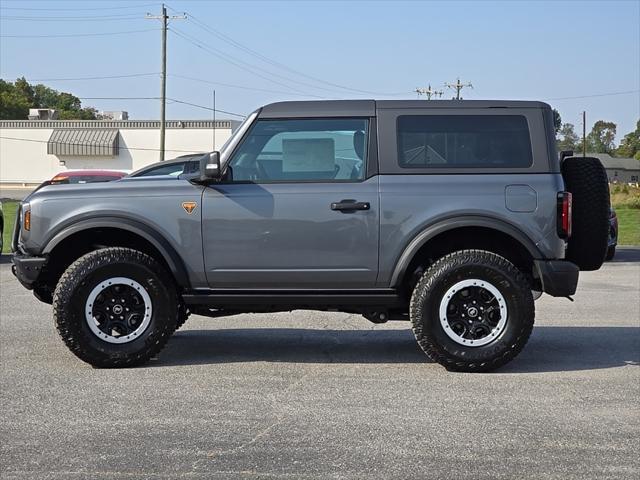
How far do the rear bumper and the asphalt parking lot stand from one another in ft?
2.20

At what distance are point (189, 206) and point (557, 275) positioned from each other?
286 cm

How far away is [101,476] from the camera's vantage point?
14.7 feet

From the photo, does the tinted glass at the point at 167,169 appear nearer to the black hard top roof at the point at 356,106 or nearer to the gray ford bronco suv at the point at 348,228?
the gray ford bronco suv at the point at 348,228

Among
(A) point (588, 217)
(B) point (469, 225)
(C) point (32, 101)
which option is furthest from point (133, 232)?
(C) point (32, 101)

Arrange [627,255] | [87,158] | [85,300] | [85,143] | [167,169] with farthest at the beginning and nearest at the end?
[87,158] < [85,143] < [627,255] < [167,169] < [85,300]

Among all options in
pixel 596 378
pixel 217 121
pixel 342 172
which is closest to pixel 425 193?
pixel 342 172

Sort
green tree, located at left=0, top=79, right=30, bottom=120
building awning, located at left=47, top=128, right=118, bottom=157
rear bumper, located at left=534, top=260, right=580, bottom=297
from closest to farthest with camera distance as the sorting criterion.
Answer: rear bumper, located at left=534, top=260, right=580, bottom=297 < building awning, located at left=47, top=128, right=118, bottom=157 < green tree, located at left=0, top=79, right=30, bottom=120

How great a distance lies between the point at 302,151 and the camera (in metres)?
7.02

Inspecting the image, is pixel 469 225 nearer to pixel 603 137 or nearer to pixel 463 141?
pixel 463 141

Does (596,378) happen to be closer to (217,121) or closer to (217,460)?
(217,460)

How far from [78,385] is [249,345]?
77.4 inches

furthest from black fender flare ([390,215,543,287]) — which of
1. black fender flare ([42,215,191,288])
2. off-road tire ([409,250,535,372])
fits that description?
black fender flare ([42,215,191,288])

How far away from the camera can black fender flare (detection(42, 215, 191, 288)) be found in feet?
22.7

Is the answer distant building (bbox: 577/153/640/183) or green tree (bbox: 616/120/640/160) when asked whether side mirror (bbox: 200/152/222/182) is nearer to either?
distant building (bbox: 577/153/640/183)
